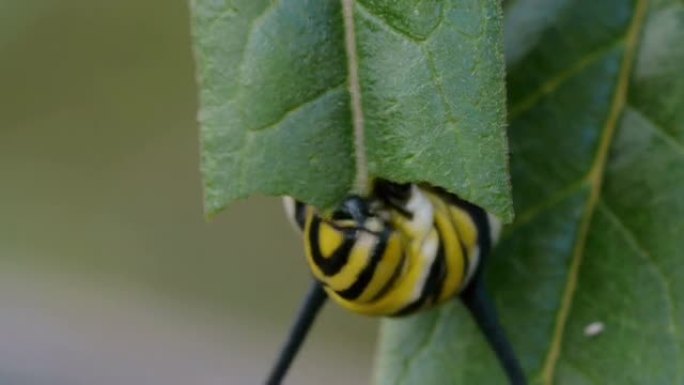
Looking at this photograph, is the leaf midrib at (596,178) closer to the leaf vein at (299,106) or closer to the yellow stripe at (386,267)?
the yellow stripe at (386,267)

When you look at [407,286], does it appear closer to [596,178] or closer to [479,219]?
[479,219]

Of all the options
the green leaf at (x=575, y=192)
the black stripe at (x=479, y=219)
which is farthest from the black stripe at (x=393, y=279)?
the green leaf at (x=575, y=192)

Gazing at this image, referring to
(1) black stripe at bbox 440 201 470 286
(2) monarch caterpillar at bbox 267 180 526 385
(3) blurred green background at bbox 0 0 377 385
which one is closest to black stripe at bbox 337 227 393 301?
(2) monarch caterpillar at bbox 267 180 526 385

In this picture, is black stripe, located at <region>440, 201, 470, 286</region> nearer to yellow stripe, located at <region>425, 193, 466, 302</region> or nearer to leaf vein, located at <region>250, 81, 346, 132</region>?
yellow stripe, located at <region>425, 193, 466, 302</region>

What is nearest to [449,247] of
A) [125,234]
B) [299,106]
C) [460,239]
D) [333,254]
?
[460,239]

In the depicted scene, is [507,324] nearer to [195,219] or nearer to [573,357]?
[573,357]

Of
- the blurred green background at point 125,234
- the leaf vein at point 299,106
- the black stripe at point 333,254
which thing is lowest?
the blurred green background at point 125,234
